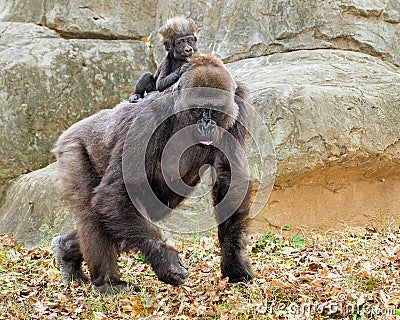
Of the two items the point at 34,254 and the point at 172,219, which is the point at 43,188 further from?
the point at 172,219

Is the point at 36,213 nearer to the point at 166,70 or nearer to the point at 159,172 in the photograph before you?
the point at 166,70

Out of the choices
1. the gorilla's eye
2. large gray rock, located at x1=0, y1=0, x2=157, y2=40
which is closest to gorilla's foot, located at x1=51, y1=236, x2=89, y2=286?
the gorilla's eye

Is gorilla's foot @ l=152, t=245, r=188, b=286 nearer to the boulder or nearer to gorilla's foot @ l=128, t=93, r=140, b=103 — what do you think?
gorilla's foot @ l=128, t=93, r=140, b=103

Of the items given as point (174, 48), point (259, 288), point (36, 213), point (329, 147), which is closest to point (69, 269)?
point (259, 288)

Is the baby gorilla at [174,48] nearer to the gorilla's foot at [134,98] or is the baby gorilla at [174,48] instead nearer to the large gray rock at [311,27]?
the gorilla's foot at [134,98]

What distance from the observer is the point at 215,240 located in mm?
6387

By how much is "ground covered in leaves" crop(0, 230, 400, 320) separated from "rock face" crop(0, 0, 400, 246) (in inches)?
26.9

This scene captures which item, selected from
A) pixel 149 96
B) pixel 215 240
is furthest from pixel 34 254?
pixel 149 96

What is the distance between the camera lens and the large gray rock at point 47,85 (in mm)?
9000

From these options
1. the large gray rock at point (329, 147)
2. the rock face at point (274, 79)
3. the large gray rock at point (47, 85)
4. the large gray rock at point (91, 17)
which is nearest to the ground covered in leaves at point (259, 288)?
the large gray rock at point (329, 147)

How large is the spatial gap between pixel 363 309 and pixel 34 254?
381 cm

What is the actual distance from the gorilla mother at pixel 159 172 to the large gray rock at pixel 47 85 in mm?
4024

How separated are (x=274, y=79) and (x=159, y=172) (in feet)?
8.32

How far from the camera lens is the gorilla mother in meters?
4.46
